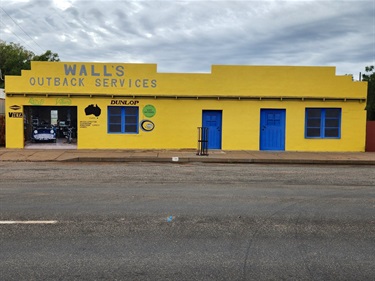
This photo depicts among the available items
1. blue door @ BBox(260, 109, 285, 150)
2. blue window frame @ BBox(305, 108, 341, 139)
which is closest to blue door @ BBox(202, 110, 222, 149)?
blue door @ BBox(260, 109, 285, 150)

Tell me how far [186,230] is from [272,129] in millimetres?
15458

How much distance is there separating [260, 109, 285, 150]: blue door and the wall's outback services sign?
20.6ft

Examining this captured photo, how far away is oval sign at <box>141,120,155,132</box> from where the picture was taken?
1980cm

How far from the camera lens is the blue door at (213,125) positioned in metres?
20.0

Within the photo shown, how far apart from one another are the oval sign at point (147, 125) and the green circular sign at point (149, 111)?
0.33 meters

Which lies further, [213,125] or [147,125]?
[213,125]

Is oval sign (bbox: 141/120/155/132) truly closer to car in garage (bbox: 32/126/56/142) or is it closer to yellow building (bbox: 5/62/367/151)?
yellow building (bbox: 5/62/367/151)

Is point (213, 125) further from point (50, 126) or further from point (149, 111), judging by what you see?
point (50, 126)

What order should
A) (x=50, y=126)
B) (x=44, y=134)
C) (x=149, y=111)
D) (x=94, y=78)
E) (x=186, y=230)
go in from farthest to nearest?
(x=50, y=126) < (x=44, y=134) < (x=149, y=111) < (x=94, y=78) < (x=186, y=230)

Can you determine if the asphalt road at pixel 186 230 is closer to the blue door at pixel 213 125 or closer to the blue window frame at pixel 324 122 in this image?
the blue door at pixel 213 125

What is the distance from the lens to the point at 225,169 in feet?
44.1

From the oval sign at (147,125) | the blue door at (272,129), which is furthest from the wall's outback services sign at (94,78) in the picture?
the blue door at (272,129)

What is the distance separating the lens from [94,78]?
63.7 feet

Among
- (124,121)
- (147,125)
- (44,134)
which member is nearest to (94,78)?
(124,121)
